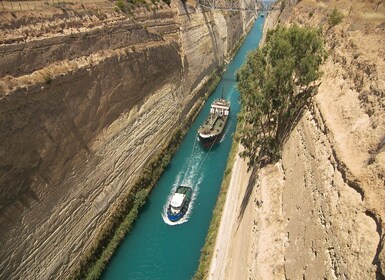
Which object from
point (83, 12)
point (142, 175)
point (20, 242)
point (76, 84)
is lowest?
point (142, 175)

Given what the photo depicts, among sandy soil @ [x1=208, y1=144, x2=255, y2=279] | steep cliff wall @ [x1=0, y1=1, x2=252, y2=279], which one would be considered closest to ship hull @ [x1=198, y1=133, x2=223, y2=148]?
steep cliff wall @ [x1=0, y1=1, x2=252, y2=279]

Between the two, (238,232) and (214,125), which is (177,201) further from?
(214,125)

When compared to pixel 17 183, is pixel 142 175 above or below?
below

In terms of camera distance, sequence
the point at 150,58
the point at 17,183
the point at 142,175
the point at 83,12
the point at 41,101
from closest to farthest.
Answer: the point at 17,183 → the point at 41,101 → the point at 83,12 → the point at 142,175 → the point at 150,58

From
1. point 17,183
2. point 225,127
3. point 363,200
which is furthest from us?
point 225,127

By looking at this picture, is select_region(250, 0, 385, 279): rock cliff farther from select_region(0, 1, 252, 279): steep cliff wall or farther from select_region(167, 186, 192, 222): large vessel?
select_region(0, 1, 252, 279): steep cliff wall

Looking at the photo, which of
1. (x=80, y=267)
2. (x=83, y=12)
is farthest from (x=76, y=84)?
(x=80, y=267)

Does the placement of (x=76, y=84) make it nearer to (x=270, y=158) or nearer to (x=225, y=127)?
(x=270, y=158)
